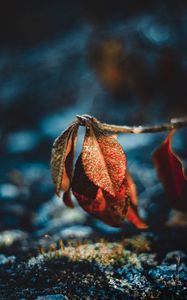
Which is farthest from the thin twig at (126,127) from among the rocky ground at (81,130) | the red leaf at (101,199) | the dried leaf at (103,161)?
the rocky ground at (81,130)

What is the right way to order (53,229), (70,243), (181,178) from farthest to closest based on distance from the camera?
(53,229) < (70,243) < (181,178)

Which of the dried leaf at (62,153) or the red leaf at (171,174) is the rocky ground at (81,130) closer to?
the red leaf at (171,174)

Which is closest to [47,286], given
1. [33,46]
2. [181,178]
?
[181,178]

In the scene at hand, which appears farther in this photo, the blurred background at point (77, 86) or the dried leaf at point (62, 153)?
the blurred background at point (77, 86)

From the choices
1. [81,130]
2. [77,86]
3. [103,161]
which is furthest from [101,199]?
[77,86]

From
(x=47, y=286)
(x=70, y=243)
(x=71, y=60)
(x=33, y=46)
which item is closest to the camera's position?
Result: (x=47, y=286)

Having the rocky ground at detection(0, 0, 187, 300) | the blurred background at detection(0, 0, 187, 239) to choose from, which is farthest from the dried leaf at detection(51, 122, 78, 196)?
the blurred background at detection(0, 0, 187, 239)

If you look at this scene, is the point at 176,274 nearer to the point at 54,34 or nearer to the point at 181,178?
the point at 181,178
